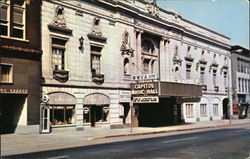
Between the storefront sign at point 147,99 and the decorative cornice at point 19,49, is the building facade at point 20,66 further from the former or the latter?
the storefront sign at point 147,99

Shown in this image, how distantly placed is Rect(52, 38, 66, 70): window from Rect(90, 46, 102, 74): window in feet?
11.6

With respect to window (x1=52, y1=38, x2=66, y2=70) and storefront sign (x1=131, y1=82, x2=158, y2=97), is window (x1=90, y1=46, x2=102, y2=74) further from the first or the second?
storefront sign (x1=131, y1=82, x2=158, y2=97)

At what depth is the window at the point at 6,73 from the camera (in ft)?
71.3

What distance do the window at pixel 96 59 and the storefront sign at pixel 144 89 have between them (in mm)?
4629

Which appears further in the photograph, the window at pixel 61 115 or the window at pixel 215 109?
the window at pixel 215 109

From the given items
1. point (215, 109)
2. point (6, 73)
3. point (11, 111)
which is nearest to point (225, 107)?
point (215, 109)

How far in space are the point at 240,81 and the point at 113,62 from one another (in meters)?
37.8

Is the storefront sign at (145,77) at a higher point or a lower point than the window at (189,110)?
higher

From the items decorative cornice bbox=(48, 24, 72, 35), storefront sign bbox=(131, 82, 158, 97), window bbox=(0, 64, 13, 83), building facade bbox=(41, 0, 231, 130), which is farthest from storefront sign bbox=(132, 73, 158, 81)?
window bbox=(0, 64, 13, 83)

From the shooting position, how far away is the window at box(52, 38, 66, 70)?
85.2 feet

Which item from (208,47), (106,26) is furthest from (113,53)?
(208,47)

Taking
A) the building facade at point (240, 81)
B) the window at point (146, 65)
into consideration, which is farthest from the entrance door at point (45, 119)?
the building facade at point (240, 81)

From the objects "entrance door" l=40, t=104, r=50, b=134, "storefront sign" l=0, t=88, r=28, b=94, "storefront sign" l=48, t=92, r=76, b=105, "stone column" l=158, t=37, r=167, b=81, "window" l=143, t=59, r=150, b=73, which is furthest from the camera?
"stone column" l=158, t=37, r=167, b=81

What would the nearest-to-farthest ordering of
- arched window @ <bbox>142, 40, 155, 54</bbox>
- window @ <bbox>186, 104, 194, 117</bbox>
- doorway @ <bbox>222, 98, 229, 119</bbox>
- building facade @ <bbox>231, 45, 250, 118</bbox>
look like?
arched window @ <bbox>142, 40, 155, 54</bbox>
window @ <bbox>186, 104, 194, 117</bbox>
doorway @ <bbox>222, 98, 229, 119</bbox>
building facade @ <bbox>231, 45, 250, 118</bbox>
